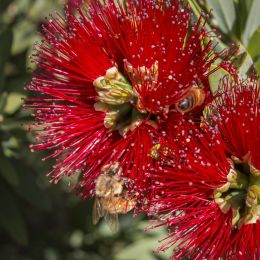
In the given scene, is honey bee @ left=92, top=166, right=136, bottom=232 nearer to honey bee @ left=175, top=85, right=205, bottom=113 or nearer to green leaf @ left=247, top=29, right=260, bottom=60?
honey bee @ left=175, top=85, right=205, bottom=113

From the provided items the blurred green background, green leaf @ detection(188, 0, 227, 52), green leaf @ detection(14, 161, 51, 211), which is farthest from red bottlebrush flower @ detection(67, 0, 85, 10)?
green leaf @ detection(14, 161, 51, 211)

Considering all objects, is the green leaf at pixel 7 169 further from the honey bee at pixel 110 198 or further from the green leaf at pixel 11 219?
the honey bee at pixel 110 198

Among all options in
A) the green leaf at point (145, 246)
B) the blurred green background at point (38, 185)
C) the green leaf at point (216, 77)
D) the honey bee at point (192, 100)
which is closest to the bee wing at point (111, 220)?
the blurred green background at point (38, 185)

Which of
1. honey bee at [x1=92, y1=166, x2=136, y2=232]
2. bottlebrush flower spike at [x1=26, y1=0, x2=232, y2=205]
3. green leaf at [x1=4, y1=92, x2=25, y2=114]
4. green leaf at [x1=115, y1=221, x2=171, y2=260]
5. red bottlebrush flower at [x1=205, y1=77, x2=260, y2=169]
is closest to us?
red bottlebrush flower at [x1=205, y1=77, x2=260, y2=169]

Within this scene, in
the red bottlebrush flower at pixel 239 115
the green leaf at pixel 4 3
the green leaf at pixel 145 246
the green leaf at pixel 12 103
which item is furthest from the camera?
the green leaf at pixel 145 246

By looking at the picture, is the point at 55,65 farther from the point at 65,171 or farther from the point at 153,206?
the point at 153,206

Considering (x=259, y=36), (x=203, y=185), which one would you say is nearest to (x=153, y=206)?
(x=203, y=185)
